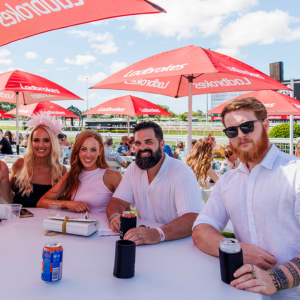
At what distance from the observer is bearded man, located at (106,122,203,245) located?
2.28 metres

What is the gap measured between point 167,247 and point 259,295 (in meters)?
0.67

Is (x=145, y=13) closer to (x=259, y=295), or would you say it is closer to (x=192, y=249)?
(x=192, y=249)

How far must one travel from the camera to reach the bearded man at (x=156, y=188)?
2277 mm

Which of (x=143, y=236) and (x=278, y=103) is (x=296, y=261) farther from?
(x=278, y=103)

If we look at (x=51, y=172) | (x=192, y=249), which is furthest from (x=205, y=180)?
(x=192, y=249)

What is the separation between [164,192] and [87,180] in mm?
943

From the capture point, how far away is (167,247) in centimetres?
181

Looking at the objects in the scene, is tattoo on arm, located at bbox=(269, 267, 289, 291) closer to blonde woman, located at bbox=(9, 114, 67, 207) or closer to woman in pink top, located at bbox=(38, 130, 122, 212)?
woman in pink top, located at bbox=(38, 130, 122, 212)

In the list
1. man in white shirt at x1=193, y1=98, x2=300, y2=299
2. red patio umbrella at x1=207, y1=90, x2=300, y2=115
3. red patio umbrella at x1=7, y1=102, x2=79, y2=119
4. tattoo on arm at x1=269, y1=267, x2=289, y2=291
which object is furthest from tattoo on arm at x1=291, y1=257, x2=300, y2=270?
red patio umbrella at x1=7, y1=102, x2=79, y2=119

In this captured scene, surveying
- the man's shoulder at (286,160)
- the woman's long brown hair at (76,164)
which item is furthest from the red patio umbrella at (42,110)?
the man's shoulder at (286,160)

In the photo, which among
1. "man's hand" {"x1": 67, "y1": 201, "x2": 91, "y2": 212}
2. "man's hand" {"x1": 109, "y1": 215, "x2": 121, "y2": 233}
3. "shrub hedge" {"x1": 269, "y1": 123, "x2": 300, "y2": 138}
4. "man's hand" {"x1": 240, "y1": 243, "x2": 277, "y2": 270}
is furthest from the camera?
"shrub hedge" {"x1": 269, "y1": 123, "x2": 300, "y2": 138}

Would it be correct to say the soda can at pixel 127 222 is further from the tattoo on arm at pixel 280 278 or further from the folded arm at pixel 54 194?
the folded arm at pixel 54 194

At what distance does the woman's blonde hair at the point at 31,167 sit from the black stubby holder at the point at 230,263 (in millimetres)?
2372

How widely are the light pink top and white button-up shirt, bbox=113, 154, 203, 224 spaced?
303mm
